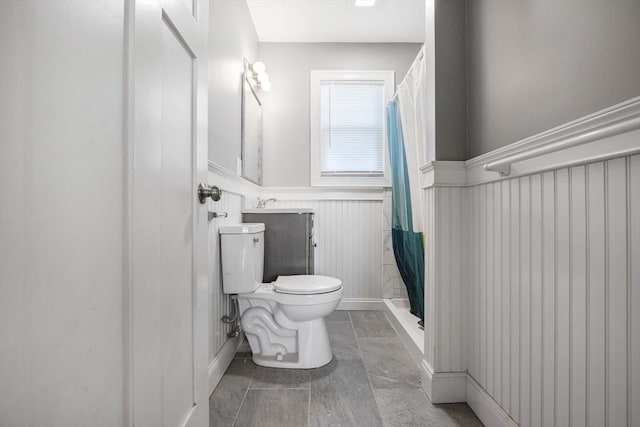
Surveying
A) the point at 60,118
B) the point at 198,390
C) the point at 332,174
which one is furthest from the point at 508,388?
the point at 332,174

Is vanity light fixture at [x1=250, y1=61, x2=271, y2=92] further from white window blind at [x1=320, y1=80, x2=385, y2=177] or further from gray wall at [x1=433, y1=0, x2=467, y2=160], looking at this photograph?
gray wall at [x1=433, y1=0, x2=467, y2=160]

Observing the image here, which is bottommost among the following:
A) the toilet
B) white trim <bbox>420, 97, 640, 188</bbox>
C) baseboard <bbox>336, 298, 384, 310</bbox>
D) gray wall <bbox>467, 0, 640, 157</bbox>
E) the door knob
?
baseboard <bbox>336, 298, 384, 310</bbox>

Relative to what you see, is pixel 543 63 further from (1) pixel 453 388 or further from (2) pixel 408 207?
(2) pixel 408 207

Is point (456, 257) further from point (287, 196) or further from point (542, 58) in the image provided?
point (287, 196)

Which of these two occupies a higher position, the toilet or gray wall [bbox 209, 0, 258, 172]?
gray wall [bbox 209, 0, 258, 172]

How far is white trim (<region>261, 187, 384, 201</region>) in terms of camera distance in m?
2.86

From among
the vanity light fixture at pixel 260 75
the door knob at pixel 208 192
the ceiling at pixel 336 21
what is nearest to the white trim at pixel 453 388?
the door knob at pixel 208 192

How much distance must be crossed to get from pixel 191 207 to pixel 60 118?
468mm

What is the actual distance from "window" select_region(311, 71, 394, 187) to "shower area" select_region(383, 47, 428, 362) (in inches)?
9.5

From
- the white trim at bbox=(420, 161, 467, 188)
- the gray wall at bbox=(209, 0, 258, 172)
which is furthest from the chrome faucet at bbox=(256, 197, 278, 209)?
the white trim at bbox=(420, 161, 467, 188)

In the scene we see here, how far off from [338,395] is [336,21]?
8.52ft

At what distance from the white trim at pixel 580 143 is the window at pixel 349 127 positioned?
70.7 inches

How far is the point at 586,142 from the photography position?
800 mm

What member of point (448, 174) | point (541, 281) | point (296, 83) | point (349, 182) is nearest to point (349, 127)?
point (349, 182)
